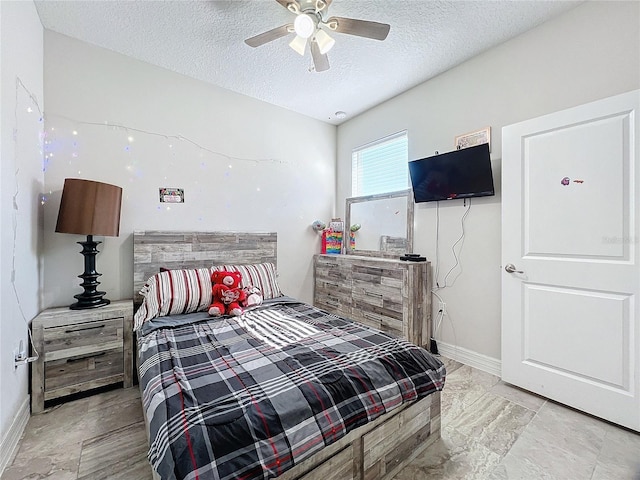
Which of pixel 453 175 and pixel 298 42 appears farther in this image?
pixel 453 175

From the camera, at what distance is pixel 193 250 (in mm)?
2855

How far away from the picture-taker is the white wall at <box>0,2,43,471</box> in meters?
1.53

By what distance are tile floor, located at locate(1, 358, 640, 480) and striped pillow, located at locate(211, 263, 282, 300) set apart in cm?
121

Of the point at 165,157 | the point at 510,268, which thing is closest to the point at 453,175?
the point at 510,268

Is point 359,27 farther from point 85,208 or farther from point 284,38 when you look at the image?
point 85,208

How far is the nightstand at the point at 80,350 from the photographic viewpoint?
1.90m

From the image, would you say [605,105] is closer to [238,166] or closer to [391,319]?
[391,319]

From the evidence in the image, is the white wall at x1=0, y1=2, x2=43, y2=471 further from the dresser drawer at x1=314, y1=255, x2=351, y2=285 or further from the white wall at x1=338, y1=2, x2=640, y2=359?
the white wall at x1=338, y1=2, x2=640, y2=359

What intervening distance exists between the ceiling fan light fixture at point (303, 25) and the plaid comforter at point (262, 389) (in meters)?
1.93

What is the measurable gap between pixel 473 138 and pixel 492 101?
1.07 ft

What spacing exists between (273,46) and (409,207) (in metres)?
2.06

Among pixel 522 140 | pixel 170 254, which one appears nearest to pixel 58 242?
pixel 170 254

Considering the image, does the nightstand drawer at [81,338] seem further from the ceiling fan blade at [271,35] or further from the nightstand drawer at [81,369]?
the ceiling fan blade at [271,35]

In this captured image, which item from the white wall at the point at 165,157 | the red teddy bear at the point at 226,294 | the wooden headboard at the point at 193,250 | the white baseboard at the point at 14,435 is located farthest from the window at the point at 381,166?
the white baseboard at the point at 14,435
